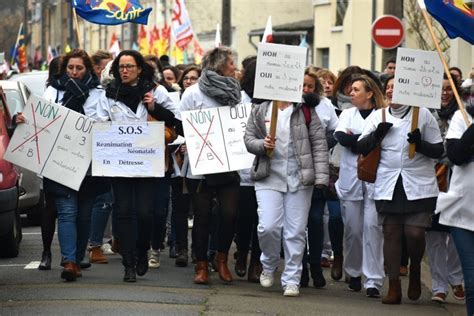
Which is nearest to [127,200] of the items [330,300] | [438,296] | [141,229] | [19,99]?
[141,229]

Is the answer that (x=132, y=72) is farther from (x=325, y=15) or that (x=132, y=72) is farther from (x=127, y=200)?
(x=325, y=15)

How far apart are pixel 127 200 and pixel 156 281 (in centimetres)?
82

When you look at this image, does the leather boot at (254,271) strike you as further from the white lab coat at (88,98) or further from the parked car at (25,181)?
the parked car at (25,181)

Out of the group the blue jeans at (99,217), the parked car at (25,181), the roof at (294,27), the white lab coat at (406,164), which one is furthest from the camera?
the roof at (294,27)

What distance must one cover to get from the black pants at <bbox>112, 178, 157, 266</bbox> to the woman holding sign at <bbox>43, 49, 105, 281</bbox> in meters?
0.41

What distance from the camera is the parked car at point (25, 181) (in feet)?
55.0

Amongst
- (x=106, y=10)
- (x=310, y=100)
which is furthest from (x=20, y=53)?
(x=310, y=100)

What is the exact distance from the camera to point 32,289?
11391 millimetres

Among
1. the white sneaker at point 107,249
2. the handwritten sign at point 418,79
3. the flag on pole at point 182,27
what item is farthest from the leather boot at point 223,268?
the flag on pole at point 182,27

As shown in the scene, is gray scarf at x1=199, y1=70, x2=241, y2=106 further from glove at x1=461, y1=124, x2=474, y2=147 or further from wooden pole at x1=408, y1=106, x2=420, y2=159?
glove at x1=461, y1=124, x2=474, y2=147

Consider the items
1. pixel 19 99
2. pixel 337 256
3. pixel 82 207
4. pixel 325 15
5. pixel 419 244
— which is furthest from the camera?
pixel 325 15

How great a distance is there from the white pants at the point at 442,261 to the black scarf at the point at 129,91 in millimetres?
2559

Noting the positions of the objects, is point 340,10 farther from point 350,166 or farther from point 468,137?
point 468,137

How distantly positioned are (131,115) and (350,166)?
1900 millimetres
